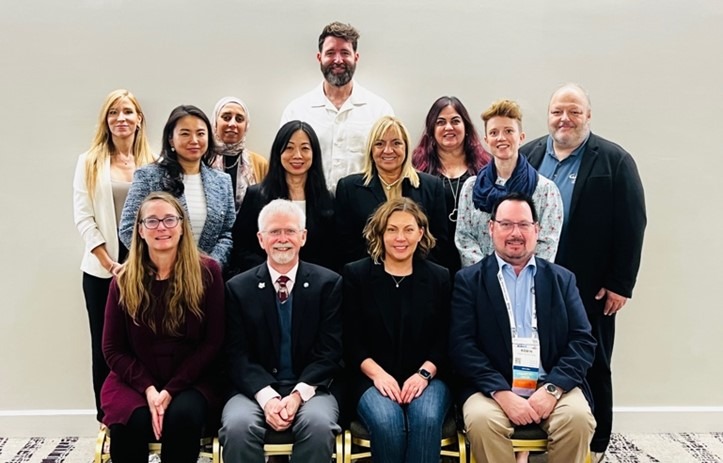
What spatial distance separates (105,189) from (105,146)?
10.2 inches

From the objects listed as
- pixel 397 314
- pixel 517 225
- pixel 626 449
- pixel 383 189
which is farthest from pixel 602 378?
pixel 383 189

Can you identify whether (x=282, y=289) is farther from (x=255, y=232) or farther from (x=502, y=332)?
(x=502, y=332)

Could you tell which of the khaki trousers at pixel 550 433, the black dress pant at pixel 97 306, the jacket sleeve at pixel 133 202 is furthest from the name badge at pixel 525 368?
the black dress pant at pixel 97 306

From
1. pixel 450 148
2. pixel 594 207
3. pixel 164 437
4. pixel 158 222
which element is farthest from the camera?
pixel 450 148

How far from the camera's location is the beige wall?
3553 millimetres

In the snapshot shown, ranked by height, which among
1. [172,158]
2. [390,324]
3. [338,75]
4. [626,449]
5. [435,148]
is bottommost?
[626,449]

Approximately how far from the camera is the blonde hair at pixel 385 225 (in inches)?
102

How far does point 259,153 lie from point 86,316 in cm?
154

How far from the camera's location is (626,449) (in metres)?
3.54

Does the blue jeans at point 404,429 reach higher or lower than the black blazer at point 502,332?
lower

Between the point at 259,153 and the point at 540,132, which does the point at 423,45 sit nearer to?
the point at 540,132

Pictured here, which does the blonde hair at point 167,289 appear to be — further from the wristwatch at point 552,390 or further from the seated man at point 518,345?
the wristwatch at point 552,390

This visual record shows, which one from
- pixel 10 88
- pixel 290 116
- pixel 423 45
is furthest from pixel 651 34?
pixel 10 88

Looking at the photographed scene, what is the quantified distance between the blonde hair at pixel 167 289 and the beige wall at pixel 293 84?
4.33 ft
